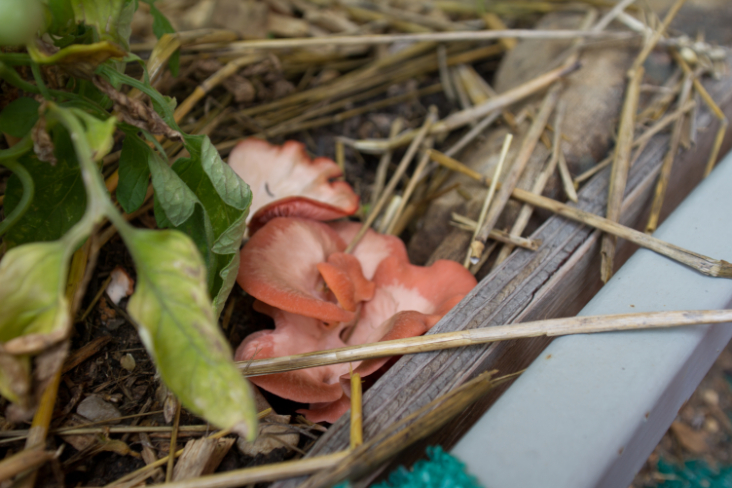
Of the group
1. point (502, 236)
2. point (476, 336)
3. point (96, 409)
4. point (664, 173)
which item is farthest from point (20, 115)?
point (664, 173)

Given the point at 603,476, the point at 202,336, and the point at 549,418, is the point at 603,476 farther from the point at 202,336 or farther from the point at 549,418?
the point at 202,336

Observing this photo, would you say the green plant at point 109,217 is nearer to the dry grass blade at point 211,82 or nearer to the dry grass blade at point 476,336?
the dry grass blade at point 476,336

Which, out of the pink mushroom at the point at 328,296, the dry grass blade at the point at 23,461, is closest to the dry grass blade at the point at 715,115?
the pink mushroom at the point at 328,296

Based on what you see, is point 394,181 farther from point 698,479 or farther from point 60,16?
point 698,479

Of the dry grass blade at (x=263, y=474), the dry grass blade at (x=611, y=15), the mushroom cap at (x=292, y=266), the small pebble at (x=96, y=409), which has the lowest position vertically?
the small pebble at (x=96, y=409)

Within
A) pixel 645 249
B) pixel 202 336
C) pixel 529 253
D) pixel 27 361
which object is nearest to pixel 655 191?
pixel 645 249

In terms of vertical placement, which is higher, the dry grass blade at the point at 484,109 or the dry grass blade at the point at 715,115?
the dry grass blade at the point at 715,115
